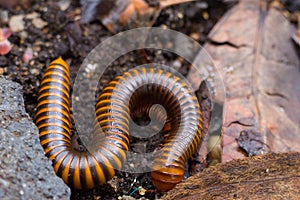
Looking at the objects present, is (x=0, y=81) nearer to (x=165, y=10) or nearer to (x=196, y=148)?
(x=196, y=148)

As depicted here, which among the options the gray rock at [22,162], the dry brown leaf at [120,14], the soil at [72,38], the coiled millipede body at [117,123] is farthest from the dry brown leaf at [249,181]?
the dry brown leaf at [120,14]

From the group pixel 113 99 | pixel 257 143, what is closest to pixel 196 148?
pixel 257 143

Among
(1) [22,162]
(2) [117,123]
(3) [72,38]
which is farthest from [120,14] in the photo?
(1) [22,162]

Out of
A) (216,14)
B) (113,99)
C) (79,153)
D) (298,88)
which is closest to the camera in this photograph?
(79,153)

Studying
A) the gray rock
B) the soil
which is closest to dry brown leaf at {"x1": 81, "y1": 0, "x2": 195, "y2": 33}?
the soil

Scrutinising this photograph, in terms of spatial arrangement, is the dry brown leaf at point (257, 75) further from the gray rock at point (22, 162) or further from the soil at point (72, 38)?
the gray rock at point (22, 162)

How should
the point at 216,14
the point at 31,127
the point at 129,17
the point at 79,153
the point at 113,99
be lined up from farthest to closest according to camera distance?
the point at 216,14
the point at 129,17
the point at 113,99
the point at 79,153
the point at 31,127

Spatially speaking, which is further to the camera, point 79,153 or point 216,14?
point 216,14
